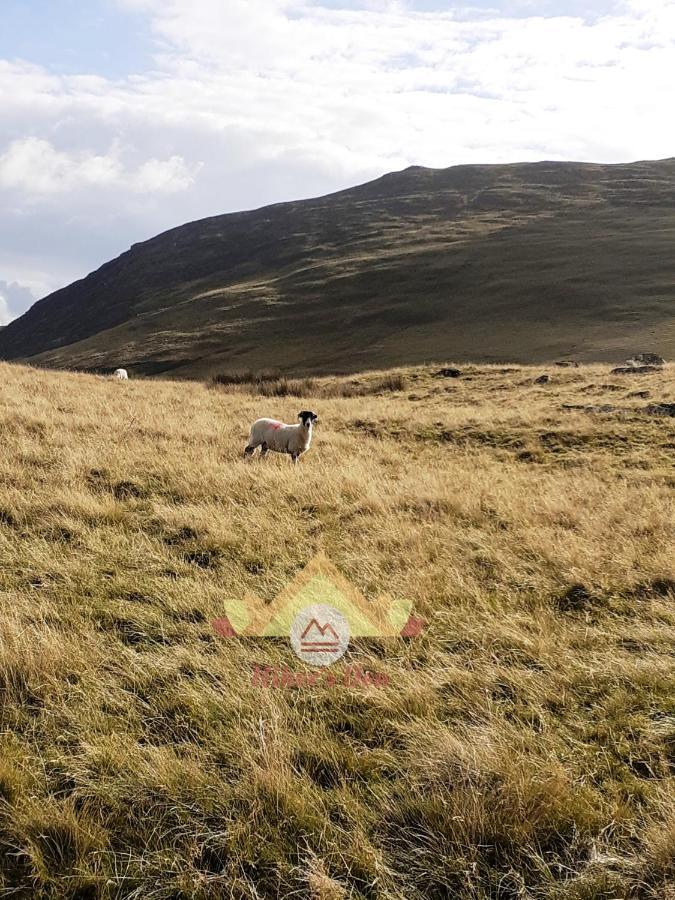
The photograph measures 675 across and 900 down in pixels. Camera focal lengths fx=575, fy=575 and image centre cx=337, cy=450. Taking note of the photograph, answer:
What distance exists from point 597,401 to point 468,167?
16958cm

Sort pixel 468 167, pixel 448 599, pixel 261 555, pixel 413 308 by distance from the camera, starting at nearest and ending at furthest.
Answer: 1. pixel 448 599
2. pixel 261 555
3. pixel 413 308
4. pixel 468 167

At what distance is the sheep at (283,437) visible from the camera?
12.3m

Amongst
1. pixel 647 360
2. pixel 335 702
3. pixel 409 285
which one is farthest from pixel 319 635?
pixel 409 285

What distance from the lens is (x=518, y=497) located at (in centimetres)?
885

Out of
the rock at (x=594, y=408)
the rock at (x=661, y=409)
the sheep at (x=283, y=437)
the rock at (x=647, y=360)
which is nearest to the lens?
the sheep at (x=283, y=437)

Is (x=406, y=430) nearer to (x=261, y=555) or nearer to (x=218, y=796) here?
(x=261, y=555)

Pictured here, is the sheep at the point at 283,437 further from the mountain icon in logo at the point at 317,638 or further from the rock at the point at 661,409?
the rock at the point at 661,409

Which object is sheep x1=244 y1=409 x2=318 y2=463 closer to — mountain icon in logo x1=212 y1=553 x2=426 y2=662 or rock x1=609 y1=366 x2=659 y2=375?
mountain icon in logo x1=212 y1=553 x2=426 y2=662

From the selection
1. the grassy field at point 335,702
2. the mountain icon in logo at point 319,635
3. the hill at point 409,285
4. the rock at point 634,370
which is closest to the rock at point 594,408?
the rock at point 634,370

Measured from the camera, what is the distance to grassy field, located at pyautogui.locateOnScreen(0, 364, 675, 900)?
2.54 meters

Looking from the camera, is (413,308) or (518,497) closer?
(518,497)

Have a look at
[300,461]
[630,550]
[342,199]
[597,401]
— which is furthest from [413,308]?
[342,199]

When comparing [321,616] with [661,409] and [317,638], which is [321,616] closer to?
[317,638]

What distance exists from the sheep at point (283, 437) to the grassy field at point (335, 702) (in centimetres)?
328
